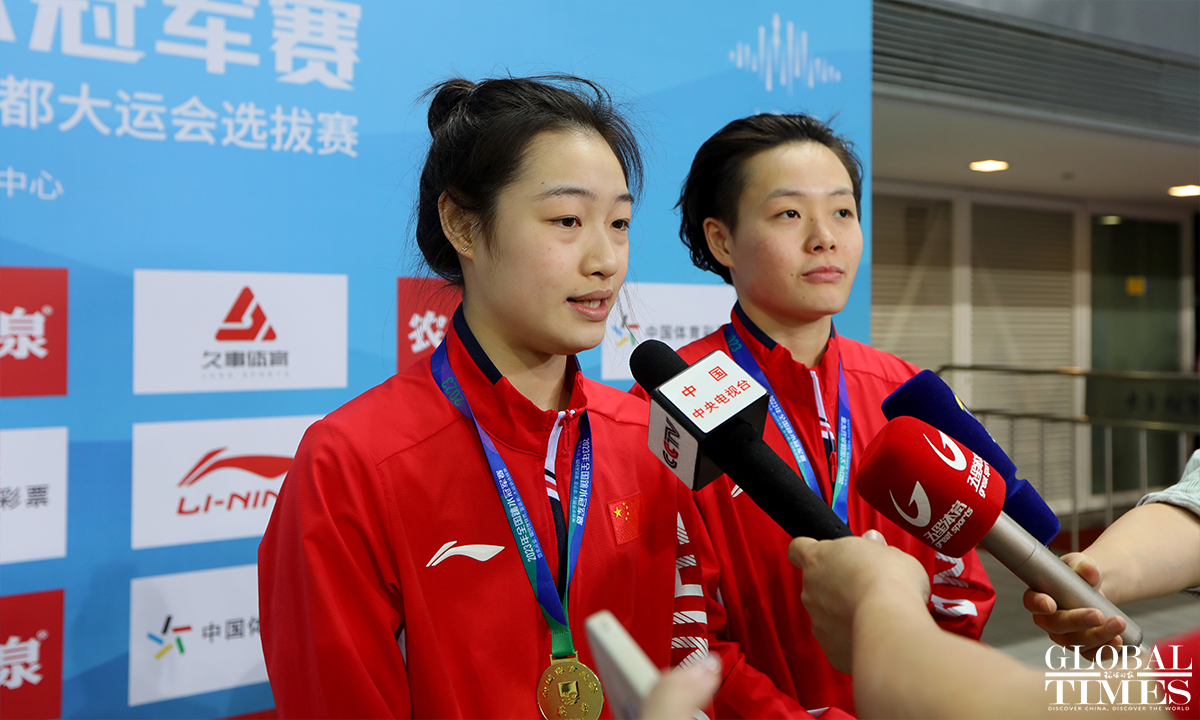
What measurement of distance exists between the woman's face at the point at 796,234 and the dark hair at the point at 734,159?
0.08 feet

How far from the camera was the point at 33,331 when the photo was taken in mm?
1874

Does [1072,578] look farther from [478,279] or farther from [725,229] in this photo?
[725,229]

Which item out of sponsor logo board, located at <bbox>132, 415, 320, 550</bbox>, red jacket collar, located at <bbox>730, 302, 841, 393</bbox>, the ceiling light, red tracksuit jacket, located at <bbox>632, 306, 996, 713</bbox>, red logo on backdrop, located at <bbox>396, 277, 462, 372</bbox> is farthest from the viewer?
the ceiling light

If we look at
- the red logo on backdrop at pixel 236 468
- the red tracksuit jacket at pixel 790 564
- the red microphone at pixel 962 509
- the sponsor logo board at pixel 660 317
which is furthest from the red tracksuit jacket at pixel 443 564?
the sponsor logo board at pixel 660 317

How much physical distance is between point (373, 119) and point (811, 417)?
138 centimetres

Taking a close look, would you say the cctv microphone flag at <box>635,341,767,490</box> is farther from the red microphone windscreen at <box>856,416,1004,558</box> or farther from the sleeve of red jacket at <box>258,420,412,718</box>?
Answer: the sleeve of red jacket at <box>258,420,412,718</box>

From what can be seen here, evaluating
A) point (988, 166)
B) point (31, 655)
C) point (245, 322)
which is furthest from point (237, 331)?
point (988, 166)

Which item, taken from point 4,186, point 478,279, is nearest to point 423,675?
point 478,279

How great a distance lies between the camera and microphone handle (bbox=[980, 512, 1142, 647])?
0.92 m

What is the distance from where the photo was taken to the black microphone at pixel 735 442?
90cm

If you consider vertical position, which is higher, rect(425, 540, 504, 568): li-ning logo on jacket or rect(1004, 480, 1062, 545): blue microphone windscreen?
rect(1004, 480, 1062, 545): blue microphone windscreen

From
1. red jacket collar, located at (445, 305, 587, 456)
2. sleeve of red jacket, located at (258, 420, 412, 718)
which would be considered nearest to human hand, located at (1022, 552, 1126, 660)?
red jacket collar, located at (445, 305, 587, 456)

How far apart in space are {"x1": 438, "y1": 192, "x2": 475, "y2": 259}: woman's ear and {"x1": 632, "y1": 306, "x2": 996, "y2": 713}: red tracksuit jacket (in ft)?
1.88

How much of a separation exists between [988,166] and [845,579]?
519 centimetres
